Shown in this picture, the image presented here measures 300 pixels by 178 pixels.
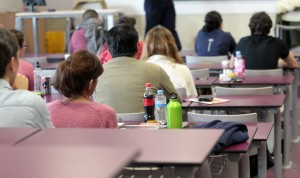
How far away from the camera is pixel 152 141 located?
244 centimetres

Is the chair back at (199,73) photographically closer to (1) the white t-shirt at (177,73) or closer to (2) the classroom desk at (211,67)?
(2) the classroom desk at (211,67)

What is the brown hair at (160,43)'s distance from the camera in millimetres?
5832

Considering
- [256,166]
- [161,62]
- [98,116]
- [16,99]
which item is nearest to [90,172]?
[16,99]

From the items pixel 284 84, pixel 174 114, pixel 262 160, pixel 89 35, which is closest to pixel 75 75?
pixel 174 114

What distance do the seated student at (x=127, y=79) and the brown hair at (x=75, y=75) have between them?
0.96 m

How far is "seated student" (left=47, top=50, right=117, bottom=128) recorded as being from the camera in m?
3.61

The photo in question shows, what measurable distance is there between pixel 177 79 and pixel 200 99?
2.56 ft

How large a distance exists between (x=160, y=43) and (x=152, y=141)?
137 inches

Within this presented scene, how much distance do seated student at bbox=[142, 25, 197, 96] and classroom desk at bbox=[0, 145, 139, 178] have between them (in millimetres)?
3618

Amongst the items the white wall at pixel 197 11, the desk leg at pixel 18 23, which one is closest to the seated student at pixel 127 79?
the desk leg at pixel 18 23

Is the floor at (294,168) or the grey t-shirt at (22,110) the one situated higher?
the grey t-shirt at (22,110)

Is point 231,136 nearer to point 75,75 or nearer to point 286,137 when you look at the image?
point 75,75

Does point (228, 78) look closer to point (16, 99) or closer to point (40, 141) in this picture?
point (16, 99)

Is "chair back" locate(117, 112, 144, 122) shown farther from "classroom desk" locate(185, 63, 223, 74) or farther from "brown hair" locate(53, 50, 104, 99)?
"classroom desk" locate(185, 63, 223, 74)
